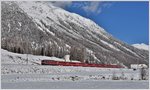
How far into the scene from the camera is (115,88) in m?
23.4

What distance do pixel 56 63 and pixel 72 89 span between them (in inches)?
2227

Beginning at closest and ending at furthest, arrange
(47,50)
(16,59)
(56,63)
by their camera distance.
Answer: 1. (56,63)
2. (16,59)
3. (47,50)

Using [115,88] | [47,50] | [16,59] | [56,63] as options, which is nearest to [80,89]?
[115,88]

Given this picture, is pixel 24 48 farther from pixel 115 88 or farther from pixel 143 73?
pixel 115 88

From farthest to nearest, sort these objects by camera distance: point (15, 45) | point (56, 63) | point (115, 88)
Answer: point (15, 45)
point (56, 63)
point (115, 88)

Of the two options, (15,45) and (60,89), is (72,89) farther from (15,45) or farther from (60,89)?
(15,45)

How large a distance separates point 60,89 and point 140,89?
4500 mm

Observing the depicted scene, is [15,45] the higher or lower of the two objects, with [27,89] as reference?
higher

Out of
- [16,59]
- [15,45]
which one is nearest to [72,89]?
[16,59]

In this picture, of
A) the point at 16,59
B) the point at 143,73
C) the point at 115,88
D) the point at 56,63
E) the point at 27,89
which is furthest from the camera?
the point at 16,59

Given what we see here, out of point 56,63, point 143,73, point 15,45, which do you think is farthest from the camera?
point 15,45

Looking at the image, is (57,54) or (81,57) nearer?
(81,57)

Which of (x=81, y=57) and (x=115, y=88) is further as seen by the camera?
(x=81, y=57)

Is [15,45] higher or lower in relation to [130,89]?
higher
